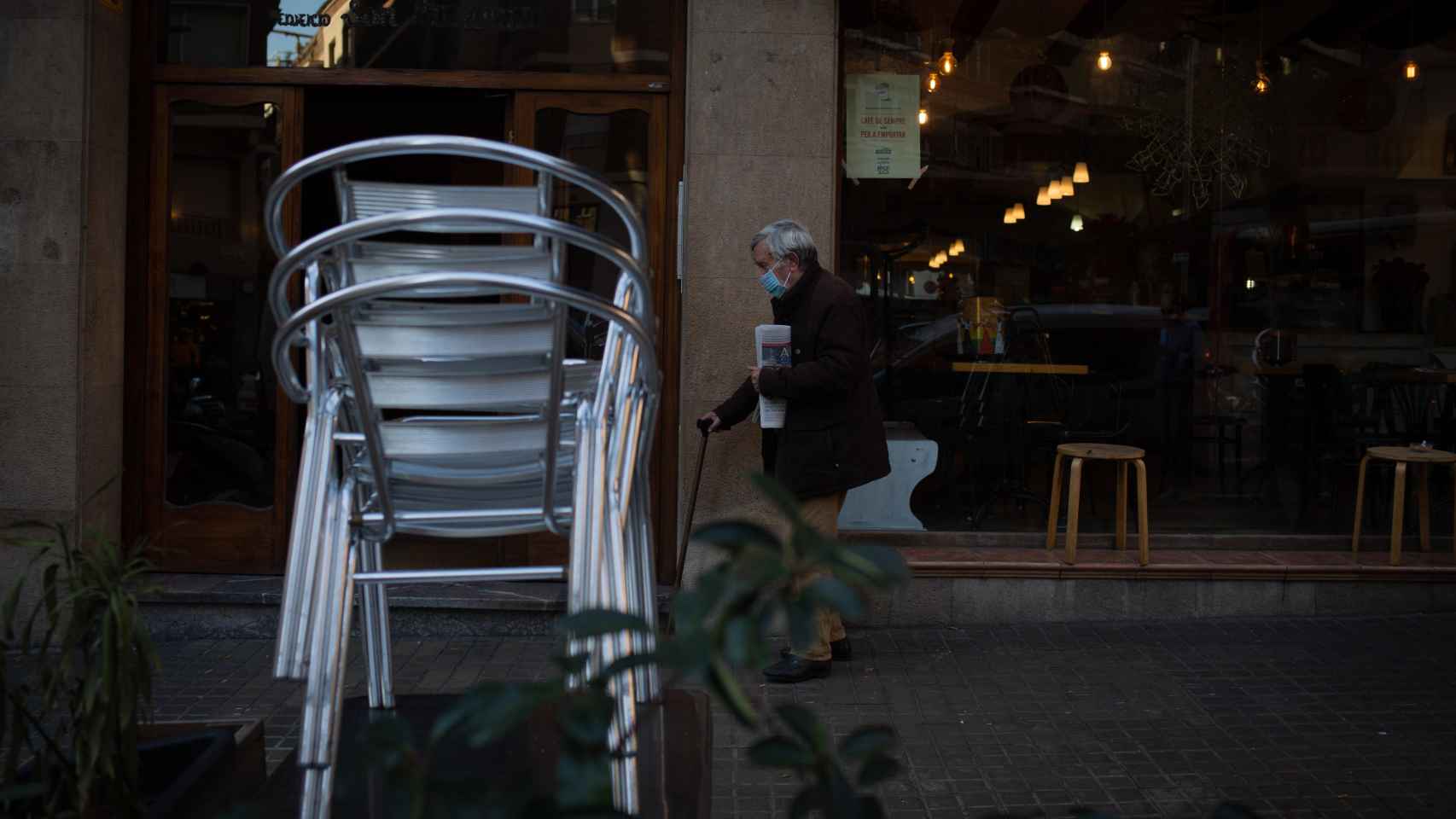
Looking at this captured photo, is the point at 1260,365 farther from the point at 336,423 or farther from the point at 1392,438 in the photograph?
the point at 336,423

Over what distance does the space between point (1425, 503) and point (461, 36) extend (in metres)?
6.01

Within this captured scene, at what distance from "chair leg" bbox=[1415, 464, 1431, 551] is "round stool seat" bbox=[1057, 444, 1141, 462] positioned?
69.7 inches

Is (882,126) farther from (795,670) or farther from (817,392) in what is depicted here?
(795,670)

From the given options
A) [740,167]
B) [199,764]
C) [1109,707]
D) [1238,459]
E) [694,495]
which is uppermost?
[740,167]

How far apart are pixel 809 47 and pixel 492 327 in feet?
16.8

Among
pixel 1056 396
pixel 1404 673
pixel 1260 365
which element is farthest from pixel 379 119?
pixel 1404 673

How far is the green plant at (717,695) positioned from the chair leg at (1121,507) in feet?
22.0

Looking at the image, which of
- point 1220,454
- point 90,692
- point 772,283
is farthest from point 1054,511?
point 90,692

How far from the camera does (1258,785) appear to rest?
4.85 m

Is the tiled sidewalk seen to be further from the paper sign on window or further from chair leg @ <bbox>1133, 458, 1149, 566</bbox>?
the paper sign on window

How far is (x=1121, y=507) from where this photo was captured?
779cm

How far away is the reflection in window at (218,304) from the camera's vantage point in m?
7.45

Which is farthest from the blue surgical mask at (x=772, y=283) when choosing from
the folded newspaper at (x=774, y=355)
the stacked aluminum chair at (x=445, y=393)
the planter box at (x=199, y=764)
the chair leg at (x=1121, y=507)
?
the stacked aluminum chair at (x=445, y=393)

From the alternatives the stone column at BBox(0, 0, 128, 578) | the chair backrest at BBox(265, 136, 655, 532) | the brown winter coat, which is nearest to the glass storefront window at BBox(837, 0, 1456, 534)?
the brown winter coat
